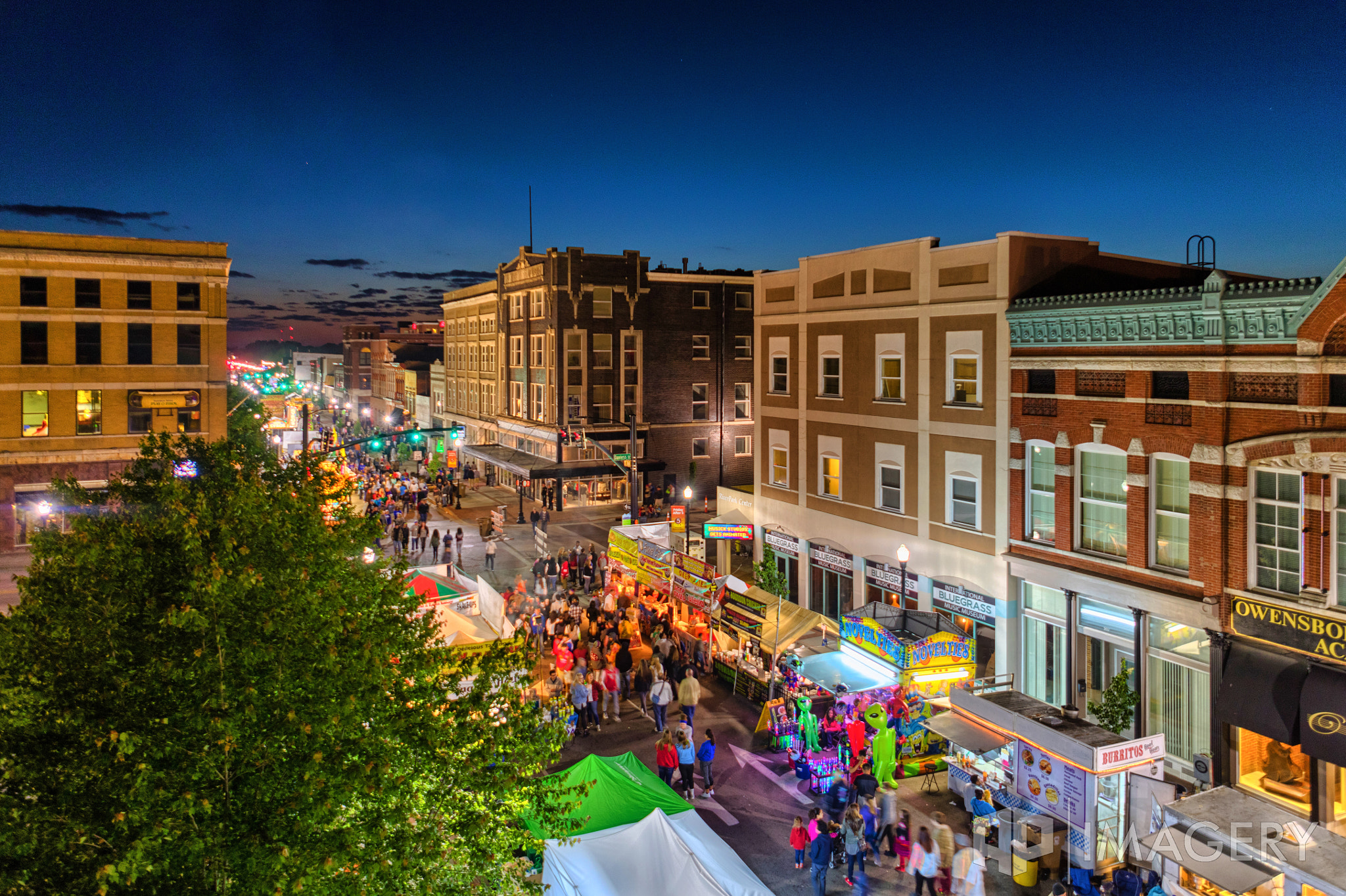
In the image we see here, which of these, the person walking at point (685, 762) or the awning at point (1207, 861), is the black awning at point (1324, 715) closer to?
the awning at point (1207, 861)

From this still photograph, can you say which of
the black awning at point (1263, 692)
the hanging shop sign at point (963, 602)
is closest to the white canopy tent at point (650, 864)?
the black awning at point (1263, 692)

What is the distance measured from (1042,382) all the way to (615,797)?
15500 mm

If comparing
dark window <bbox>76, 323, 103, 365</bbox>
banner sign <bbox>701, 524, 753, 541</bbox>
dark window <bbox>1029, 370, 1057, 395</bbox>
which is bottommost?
banner sign <bbox>701, 524, 753, 541</bbox>

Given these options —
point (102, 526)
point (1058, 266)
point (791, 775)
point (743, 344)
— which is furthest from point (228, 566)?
point (743, 344)

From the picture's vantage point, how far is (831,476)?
97.0ft

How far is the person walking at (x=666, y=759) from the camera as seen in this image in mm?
17125

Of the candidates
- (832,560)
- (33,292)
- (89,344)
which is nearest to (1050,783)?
(832,560)

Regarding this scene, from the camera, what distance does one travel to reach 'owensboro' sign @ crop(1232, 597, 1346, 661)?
1552 cm

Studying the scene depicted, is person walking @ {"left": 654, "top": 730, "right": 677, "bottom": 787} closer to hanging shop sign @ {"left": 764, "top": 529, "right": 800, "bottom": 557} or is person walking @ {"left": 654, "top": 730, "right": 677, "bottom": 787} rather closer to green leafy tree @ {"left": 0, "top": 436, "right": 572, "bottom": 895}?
green leafy tree @ {"left": 0, "top": 436, "right": 572, "bottom": 895}

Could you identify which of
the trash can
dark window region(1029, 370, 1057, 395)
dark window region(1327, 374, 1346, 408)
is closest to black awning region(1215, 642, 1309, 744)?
dark window region(1327, 374, 1346, 408)

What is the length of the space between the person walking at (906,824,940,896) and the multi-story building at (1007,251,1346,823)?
6.91 meters

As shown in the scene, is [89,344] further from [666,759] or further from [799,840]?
[799,840]

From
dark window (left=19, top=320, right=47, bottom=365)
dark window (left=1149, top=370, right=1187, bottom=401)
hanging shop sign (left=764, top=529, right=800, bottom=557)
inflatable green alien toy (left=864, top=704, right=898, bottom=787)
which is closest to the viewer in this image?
inflatable green alien toy (left=864, top=704, right=898, bottom=787)

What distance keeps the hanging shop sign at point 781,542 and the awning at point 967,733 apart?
47.6ft
